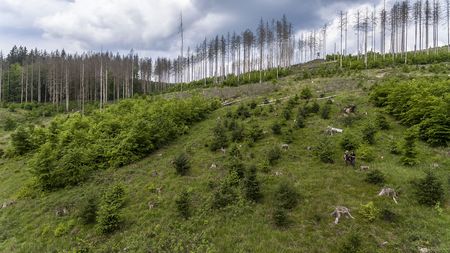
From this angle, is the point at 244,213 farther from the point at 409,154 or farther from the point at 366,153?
the point at 409,154

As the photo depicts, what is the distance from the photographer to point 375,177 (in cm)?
1484

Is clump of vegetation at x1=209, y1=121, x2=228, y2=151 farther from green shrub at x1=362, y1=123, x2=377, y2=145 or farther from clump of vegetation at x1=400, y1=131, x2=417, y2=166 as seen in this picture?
clump of vegetation at x1=400, y1=131, x2=417, y2=166

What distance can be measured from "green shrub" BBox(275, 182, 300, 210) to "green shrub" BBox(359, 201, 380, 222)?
306cm

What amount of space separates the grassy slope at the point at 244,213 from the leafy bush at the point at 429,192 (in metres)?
0.45

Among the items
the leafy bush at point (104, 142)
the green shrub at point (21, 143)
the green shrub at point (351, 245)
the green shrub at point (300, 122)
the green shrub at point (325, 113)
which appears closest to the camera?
the green shrub at point (351, 245)

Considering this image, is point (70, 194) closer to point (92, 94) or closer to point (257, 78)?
point (257, 78)

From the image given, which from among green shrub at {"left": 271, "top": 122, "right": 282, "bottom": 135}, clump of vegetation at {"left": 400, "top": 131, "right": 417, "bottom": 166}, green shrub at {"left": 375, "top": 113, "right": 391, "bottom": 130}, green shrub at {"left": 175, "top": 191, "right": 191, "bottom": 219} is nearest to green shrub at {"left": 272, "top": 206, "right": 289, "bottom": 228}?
green shrub at {"left": 175, "top": 191, "right": 191, "bottom": 219}

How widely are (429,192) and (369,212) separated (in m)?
3.32

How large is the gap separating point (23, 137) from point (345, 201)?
32.0 metres

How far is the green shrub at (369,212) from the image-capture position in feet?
40.0

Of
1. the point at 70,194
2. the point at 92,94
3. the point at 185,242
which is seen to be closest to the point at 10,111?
the point at 92,94

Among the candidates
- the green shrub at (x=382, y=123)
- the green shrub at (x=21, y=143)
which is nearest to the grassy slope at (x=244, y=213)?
the green shrub at (x=382, y=123)

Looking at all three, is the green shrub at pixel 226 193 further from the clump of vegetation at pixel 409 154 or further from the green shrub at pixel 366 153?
the clump of vegetation at pixel 409 154

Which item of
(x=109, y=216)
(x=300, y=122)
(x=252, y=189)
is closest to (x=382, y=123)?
(x=300, y=122)
